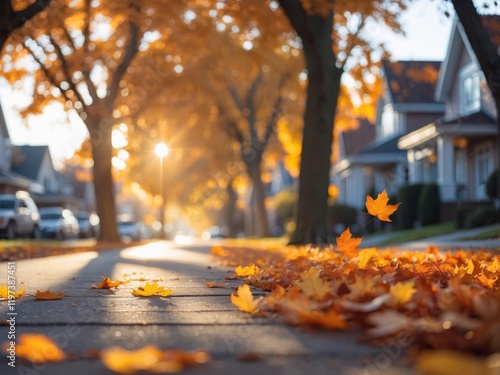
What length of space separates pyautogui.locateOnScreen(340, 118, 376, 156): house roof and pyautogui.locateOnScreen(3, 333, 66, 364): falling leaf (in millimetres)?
46560

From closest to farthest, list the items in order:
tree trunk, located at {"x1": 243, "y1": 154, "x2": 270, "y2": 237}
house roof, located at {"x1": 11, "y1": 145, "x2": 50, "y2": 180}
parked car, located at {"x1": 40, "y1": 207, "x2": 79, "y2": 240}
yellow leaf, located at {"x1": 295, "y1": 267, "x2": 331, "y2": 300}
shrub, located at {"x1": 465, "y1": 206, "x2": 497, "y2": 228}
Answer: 1. yellow leaf, located at {"x1": 295, "y1": 267, "x2": 331, "y2": 300}
2. shrub, located at {"x1": 465, "y1": 206, "x2": 497, "y2": 228}
3. tree trunk, located at {"x1": 243, "y1": 154, "x2": 270, "y2": 237}
4. parked car, located at {"x1": 40, "y1": 207, "x2": 79, "y2": 240}
5. house roof, located at {"x1": 11, "y1": 145, "x2": 50, "y2": 180}

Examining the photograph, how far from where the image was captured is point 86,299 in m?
5.91

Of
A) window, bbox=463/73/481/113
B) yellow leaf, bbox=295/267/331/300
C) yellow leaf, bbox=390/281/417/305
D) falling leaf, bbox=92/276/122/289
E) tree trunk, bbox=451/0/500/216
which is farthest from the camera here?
window, bbox=463/73/481/113

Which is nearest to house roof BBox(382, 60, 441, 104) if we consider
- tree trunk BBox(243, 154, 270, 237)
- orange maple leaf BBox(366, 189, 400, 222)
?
tree trunk BBox(243, 154, 270, 237)

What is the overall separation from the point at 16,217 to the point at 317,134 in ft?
61.7

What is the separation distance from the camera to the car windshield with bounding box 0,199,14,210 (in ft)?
104

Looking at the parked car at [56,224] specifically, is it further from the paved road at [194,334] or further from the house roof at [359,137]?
the paved road at [194,334]

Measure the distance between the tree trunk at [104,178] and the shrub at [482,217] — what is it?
12.6 metres

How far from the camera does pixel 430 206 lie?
2936 cm

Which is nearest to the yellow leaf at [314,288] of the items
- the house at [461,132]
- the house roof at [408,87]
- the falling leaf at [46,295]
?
the falling leaf at [46,295]

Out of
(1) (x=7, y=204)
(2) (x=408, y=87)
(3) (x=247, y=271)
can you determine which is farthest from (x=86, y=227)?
(3) (x=247, y=271)

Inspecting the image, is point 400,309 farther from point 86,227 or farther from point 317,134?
point 86,227

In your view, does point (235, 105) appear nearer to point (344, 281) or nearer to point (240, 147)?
point (240, 147)

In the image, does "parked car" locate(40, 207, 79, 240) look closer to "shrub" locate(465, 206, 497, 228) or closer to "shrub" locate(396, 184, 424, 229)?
"shrub" locate(396, 184, 424, 229)
